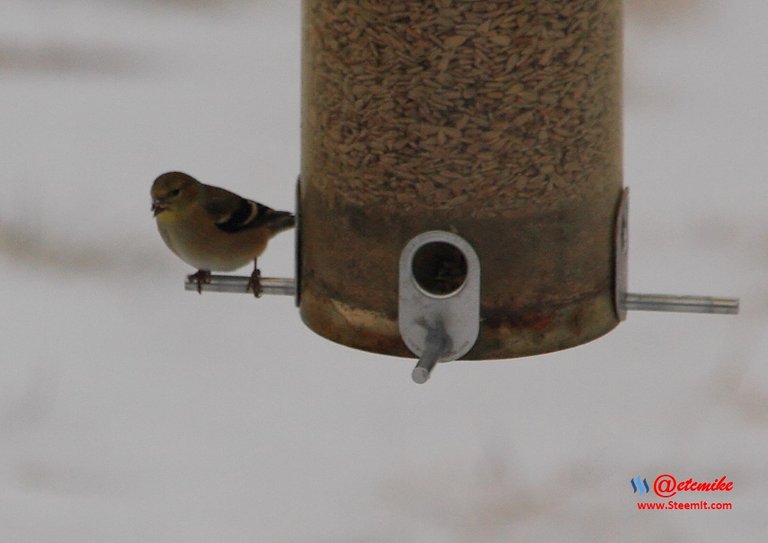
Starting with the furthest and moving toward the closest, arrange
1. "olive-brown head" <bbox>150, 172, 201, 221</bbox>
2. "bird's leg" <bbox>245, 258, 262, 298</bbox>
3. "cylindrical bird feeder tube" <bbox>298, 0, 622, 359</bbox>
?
1. "olive-brown head" <bbox>150, 172, 201, 221</bbox>
2. "bird's leg" <bbox>245, 258, 262, 298</bbox>
3. "cylindrical bird feeder tube" <bbox>298, 0, 622, 359</bbox>

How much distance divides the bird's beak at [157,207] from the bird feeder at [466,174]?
0.73 meters

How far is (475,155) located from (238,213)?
40.9 inches

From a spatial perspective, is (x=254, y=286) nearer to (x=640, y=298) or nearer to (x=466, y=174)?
(x=466, y=174)

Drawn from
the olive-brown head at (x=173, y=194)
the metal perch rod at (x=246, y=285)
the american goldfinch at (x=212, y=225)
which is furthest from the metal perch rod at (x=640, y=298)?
the olive-brown head at (x=173, y=194)

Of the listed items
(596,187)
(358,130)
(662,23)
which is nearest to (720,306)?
(596,187)

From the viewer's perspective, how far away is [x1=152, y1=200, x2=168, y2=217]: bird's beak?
523cm

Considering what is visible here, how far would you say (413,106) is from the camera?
434 centimetres

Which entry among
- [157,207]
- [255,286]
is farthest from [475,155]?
[157,207]

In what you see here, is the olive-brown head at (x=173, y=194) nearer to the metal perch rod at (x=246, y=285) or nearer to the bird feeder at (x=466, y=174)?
the metal perch rod at (x=246, y=285)

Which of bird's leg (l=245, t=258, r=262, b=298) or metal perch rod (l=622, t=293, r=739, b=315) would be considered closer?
metal perch rod (l=622, t=293, r=739, b=315)

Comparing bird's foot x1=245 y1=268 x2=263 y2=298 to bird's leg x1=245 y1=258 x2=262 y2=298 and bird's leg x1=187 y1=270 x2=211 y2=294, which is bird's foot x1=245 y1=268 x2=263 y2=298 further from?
bird's leg x1=187 y1=270 x2=211 y2=294

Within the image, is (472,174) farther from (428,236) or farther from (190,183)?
(190,183)

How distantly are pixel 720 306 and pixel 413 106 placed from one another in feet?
2.93

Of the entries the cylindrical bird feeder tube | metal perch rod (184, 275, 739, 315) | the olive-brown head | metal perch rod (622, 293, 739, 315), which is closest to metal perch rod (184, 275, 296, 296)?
metal perch rod (184, 275, 739, 315)
